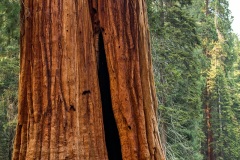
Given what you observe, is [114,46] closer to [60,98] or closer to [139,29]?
[139,29]

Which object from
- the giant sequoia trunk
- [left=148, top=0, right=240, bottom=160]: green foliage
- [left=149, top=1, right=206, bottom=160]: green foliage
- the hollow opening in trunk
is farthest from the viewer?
[left=148, top=0, right=240, bottom=160]: green foliage

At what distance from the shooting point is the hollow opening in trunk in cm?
398

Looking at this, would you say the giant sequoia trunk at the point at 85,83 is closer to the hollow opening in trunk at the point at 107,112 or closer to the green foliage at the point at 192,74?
the hollow opening in trunk at the point at 107,112

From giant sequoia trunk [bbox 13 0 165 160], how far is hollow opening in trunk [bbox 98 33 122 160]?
0.01 meters

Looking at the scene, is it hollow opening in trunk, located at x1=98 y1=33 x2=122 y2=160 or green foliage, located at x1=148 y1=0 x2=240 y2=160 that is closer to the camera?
hollow opening in trunk, located at x1=98 y1=33 x2=122 y2=160

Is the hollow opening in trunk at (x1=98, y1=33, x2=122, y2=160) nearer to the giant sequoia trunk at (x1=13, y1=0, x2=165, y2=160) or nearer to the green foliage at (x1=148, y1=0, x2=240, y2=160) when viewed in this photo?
the giant sequoia trunk at (x1=13, y1=0, x2=165, y2=160)

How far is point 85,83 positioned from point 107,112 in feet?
1.46

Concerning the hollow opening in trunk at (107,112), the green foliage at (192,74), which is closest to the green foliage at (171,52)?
the green foliage at (192,74)

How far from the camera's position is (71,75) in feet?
11.7

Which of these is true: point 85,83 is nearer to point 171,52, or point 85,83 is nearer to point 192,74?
point 171,52

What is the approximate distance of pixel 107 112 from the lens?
13.2ft

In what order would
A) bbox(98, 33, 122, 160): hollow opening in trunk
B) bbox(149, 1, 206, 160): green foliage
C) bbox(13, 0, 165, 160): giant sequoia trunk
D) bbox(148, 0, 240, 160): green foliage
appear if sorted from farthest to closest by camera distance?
bbox(148, 0, 240, 160): green foliage → bbox(149, 1, 206, 160): green foliage → bbox(98, 33, 122, 160): hollow opening in trunk → bbox(13, 0, 165, 160): giant sequoia trunk

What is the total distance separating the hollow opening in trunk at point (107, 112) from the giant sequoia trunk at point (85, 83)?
0.03 ft

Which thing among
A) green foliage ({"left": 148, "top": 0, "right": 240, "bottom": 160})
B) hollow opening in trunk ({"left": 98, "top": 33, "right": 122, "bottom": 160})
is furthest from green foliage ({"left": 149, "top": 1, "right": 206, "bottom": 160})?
hollow opening in trunk ({"left": 98, "top": 33, "right": 122, "bottom": 160})
